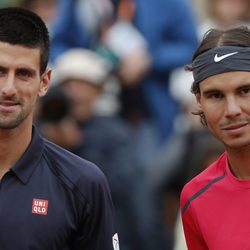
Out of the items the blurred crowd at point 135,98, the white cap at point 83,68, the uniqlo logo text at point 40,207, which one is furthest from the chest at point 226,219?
the white cap at point 83,68

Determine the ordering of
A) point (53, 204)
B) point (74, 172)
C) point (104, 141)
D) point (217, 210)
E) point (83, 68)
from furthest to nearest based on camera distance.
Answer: point (83, 68)
point (104, 141)
point (217, 210)
point (74, 172)
point (53, 204)

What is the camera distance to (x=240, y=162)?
6.06 m

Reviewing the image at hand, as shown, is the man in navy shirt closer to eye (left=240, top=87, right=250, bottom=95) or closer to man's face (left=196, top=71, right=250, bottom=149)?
man's face (left=196, top=71, right=250, bottom=149)

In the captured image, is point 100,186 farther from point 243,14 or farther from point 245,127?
point 243,14

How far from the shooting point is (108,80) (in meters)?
9.86

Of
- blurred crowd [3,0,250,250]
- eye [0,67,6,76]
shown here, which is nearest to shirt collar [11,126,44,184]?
eye [0,67,6,76]

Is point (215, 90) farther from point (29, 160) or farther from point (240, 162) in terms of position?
point (29, 160)

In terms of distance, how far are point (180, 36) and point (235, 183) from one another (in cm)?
413

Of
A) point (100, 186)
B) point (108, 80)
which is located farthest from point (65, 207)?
point (108, 80)

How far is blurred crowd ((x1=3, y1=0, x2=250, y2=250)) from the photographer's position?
9.04 m

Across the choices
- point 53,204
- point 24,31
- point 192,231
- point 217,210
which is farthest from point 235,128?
point 24,31

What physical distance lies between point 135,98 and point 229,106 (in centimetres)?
415

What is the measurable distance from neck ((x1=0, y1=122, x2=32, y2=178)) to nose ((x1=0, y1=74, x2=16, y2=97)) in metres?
0.28

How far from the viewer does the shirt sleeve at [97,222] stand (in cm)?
596
